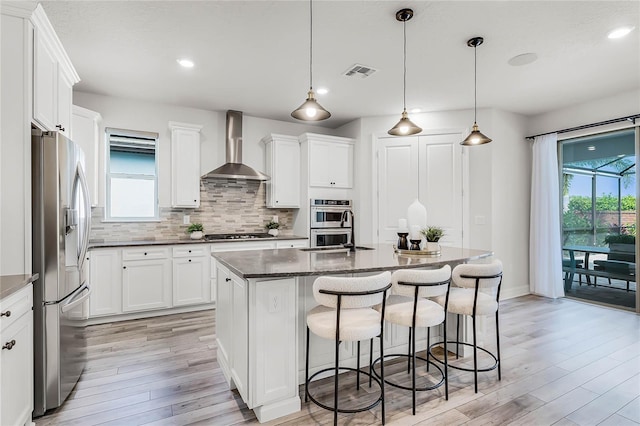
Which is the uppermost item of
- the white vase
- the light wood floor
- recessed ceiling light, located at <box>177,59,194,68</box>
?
recessed ceiling light, located at <box>177,59,194,68</box>

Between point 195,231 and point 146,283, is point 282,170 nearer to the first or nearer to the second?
point 195,231

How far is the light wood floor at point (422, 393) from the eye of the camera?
6.64 feet

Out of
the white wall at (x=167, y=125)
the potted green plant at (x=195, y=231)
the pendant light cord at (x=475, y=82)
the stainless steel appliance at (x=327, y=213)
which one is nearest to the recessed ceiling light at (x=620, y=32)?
the pendant light cord at (x=475, y=82)

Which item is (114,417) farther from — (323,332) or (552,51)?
(552,51)

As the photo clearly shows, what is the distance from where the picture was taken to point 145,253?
3939mm

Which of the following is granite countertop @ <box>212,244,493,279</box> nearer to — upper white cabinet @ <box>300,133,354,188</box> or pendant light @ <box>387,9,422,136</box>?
pendant light @ <box>387,9,422,136</box>

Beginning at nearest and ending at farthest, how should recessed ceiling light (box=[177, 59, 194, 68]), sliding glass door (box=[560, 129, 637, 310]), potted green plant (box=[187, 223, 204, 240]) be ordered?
1. recessed ceiling light (box=[177, 59, 194, 68])
2. sliding glass door (box=[560, 129, 637, 310])
3. potted green plant (box=[187, 223, 204, 240])

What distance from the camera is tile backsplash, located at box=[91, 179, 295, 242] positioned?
4.33 m

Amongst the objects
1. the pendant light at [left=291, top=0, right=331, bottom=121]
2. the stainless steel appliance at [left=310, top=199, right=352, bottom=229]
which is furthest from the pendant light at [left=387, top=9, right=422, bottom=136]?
the stainless steel appliance at [left=310, top=199, right=352, bottom=229]

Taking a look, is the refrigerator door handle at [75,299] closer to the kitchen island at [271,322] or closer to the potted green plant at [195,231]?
the kitchen island at [271,322]

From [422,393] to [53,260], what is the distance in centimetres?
267

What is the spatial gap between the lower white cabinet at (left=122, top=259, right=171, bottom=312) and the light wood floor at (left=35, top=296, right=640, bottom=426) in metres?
0.36

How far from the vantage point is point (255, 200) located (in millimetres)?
5223

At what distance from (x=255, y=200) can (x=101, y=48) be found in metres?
2.78
